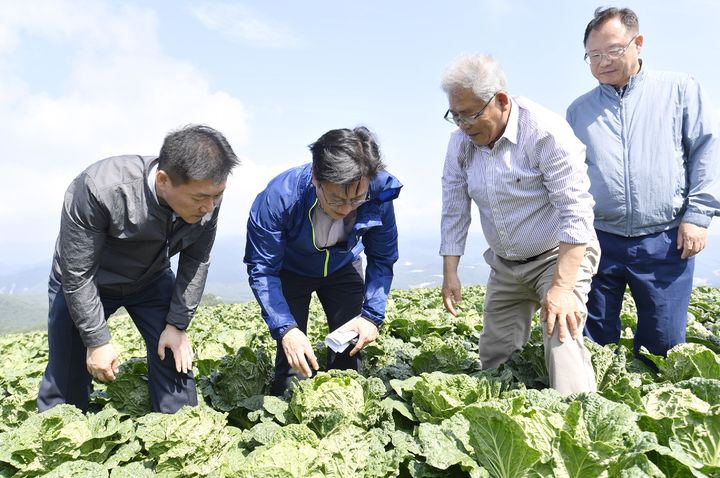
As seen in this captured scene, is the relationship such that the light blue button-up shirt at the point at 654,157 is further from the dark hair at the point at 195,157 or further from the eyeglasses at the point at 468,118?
the dark hair at the point at 195,157

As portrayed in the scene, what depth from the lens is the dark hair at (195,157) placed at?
A: 8.40 ft

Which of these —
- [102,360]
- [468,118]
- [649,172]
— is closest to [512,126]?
[468,118]

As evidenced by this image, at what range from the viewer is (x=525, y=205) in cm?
278

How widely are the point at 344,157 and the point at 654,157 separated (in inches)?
81.4

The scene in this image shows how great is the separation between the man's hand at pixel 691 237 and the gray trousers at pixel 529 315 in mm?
711

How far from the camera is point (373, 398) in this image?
2.67 metres

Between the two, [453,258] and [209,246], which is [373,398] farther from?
[209,246]

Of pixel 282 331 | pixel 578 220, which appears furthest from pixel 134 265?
pixel 578 220

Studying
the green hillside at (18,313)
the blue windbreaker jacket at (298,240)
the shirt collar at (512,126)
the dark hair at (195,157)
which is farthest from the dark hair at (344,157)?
the green hillside at (18,313)

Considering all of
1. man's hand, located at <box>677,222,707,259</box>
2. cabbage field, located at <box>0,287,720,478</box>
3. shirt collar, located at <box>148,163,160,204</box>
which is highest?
shirt collar, located at <box>148,163,160,204</box>

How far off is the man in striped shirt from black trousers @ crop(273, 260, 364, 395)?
2.60 ft

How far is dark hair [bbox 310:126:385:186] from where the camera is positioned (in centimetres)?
268

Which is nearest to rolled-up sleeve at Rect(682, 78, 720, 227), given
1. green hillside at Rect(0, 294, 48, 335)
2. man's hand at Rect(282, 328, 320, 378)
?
man's hand at Rect(282, 328, 320, 378)

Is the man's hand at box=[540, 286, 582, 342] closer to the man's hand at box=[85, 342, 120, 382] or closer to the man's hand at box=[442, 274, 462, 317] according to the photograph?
the man's hand at box=[442, 274, 462, 317]
